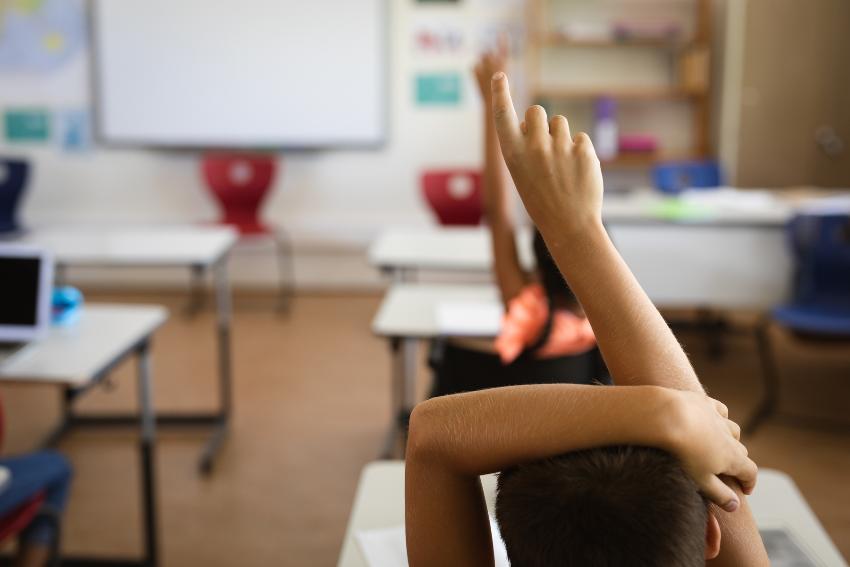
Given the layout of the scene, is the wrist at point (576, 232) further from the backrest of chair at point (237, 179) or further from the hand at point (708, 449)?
the backrest of chair at point (237, 179)

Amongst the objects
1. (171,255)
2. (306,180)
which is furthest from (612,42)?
(171,255)

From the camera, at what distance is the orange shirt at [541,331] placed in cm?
195

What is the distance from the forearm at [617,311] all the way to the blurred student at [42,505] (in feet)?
4.63

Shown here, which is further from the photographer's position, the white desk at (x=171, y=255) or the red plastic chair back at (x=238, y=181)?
the red plastic chair back at (x=238, y=181)

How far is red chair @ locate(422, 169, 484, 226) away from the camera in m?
4.88

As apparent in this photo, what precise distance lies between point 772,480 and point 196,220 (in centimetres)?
488

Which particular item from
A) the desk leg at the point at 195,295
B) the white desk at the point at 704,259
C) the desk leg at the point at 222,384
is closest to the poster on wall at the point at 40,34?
the desk leg at the point at 195,295

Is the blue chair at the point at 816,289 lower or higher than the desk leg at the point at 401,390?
higher

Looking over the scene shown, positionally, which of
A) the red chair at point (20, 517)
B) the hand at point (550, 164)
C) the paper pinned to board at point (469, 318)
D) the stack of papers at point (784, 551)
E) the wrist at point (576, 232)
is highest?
the hand at point (550, 164)

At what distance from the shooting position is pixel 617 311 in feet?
2.58

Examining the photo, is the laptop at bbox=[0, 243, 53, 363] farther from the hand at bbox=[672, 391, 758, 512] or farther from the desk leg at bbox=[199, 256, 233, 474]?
the hand at bbox=[672, 391, 758, 512]

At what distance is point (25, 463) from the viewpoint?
77.5 inches

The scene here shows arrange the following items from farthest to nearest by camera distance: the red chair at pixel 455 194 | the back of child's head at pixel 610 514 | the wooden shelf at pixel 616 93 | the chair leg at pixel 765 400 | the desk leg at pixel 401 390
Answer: the wooden shelf at pixel 616 93 < the red chair at pixel 455 194 < the chair leg at pixel 765 400 < the desk leg at pixel 401 390 < the back of child's head at pixel 610 514

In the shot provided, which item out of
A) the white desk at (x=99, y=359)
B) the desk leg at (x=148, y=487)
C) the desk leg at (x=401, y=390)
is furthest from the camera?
the desk leg at (x=401, y=390)
